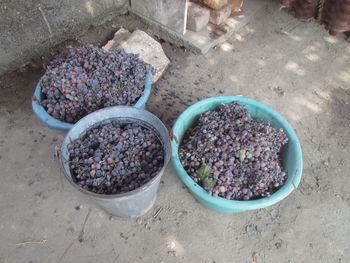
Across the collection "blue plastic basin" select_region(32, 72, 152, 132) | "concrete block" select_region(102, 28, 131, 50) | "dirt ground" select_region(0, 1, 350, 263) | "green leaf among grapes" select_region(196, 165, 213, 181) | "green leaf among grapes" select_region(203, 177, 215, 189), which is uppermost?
"blue plastic basin" select_region(32, 72, 152, 132)

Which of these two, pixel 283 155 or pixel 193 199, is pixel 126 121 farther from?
pixel 283 155

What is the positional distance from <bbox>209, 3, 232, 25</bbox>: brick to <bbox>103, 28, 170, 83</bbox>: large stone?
84 cm

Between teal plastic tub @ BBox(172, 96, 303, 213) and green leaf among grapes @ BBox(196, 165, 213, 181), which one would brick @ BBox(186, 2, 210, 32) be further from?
green leaf among grapes @ BBox(196, 165, 213, 181)

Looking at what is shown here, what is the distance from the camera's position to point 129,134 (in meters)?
2.11

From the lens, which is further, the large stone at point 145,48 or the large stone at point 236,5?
the large stone at point 236,5

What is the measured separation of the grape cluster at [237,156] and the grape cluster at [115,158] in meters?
0.28

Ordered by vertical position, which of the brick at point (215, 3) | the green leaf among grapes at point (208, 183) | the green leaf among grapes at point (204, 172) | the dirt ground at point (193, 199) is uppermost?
the brick at point (215, 3)

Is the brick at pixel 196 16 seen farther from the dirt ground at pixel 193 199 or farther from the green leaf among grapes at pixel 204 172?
the green leaf among grapes at pixel 204 172

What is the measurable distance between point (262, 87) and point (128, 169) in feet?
6.09

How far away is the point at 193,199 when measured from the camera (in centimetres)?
246

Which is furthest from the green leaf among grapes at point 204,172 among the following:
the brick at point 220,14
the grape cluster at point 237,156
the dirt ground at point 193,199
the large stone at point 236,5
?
the large stone at point 236,5

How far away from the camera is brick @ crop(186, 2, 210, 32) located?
343cm

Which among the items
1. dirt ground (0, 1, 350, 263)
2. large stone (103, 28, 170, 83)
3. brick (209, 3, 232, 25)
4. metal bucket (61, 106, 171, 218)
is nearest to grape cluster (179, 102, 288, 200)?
metal bucket (61, 106, 171, 218)

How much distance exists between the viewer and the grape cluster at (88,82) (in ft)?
7.72
